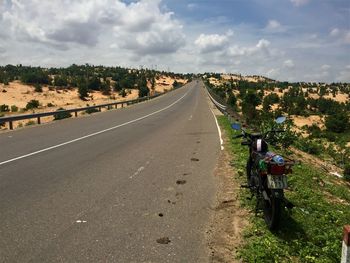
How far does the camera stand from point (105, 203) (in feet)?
23.6

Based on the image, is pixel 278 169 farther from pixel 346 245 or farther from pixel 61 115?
pixel 61 115

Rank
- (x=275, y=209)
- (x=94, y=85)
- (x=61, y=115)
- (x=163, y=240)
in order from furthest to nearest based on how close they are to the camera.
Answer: (x=94, y=85), (x=61, y=115), (x=275, y=209), (x=163, y=240)

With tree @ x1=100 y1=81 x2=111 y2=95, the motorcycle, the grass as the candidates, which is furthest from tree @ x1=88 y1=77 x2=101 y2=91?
the motorcycle

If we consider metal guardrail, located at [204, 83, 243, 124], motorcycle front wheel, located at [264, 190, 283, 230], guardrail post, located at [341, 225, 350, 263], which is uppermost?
guardrail post, located at [341, 225, 350, 263]

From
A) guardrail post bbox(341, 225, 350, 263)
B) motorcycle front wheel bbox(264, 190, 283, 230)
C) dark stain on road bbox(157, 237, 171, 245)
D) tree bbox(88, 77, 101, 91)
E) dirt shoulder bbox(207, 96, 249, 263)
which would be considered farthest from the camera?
tree bbox(88, 77, 101, 91)

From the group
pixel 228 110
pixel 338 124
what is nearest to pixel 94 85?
pixel 338 124

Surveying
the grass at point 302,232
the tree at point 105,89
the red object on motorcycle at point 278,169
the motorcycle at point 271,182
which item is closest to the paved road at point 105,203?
the grass at point 302,232

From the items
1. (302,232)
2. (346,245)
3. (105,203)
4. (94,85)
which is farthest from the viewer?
(94,85)

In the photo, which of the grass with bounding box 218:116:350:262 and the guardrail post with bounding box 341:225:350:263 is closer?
the guardrail post with bounding box 341:225:350:263

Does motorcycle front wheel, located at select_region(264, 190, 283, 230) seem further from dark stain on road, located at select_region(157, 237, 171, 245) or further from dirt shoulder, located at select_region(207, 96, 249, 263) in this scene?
dark stain on road, located at select_region(157, 237, 171, 245)

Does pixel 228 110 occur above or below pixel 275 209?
below

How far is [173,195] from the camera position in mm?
7902

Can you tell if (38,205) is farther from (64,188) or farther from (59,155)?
(59,155)

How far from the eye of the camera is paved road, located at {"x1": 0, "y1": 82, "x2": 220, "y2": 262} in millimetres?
5227
